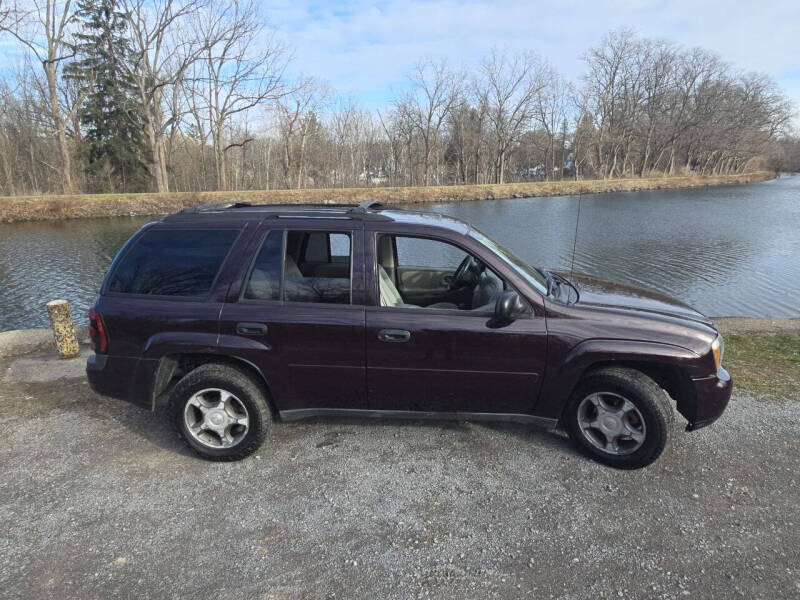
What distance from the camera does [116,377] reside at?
3.49 m

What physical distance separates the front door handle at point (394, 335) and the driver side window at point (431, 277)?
212 millimetres

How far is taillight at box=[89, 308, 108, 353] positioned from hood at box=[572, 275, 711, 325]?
356 centimetres

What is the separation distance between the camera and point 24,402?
4.53 meters

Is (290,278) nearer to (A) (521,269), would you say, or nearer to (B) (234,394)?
(B) (234,394)

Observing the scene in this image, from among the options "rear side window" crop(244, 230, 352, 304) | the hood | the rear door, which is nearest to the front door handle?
the rear door

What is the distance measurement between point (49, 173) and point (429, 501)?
51474 mm

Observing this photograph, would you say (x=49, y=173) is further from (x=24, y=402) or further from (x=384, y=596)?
(x=384, y=596)

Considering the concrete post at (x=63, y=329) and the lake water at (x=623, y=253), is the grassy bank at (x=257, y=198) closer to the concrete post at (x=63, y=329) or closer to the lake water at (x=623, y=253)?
the lake water at (x=623, y=253)

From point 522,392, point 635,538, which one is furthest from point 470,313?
point 635,538

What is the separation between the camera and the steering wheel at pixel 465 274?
168 inches

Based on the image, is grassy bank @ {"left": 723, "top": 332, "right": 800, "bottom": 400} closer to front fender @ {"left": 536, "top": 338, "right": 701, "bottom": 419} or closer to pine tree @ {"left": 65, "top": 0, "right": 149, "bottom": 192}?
front fender @ {"left": 536, "top": 338, "right": 701, "bottom": 419}

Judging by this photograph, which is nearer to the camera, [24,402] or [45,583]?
[45,583]

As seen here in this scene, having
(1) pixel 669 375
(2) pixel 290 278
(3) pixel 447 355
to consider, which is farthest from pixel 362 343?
(1) pixel 669 375

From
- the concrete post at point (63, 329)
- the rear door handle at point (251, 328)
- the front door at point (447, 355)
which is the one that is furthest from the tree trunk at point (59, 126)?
the front door at point (447, 355)
